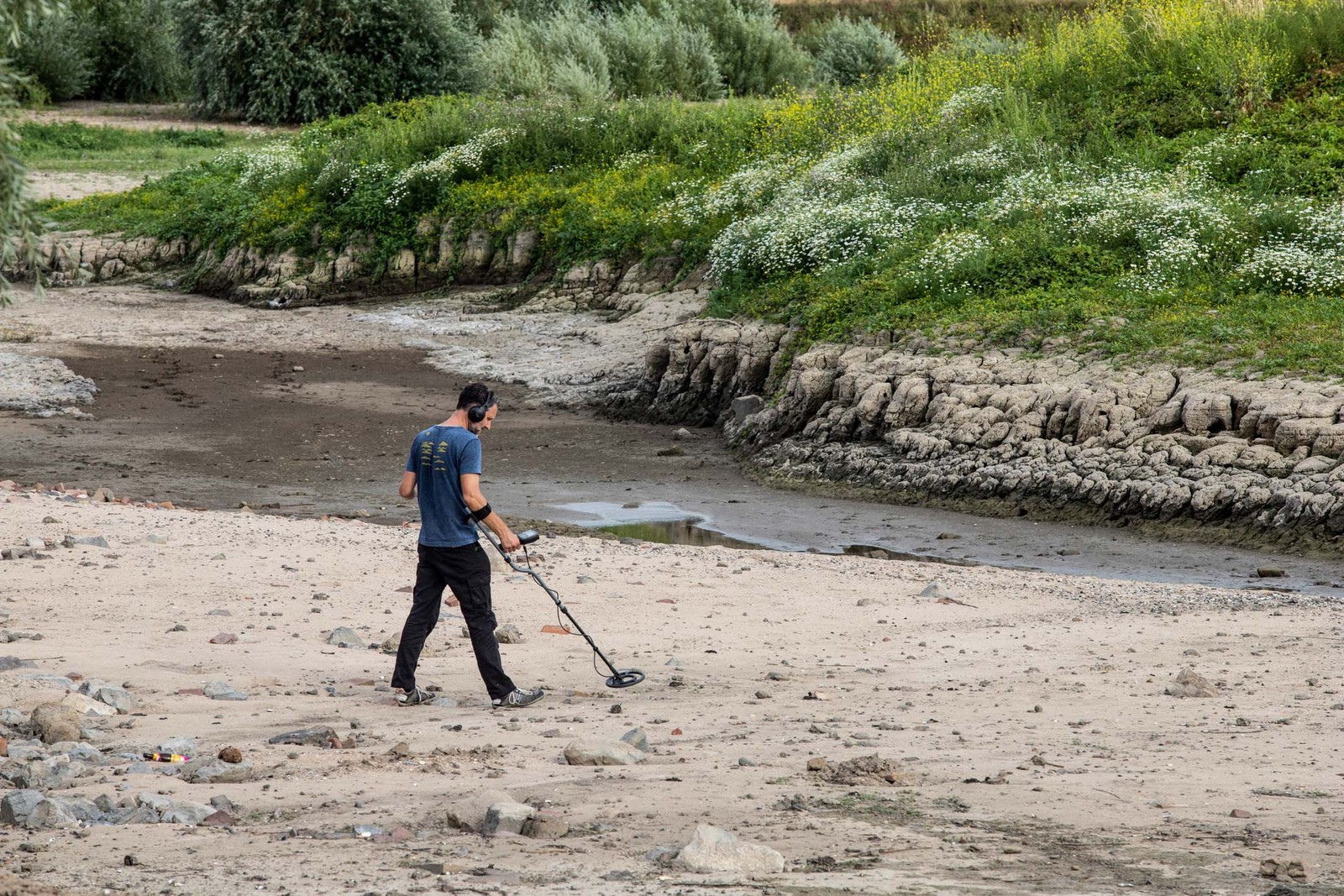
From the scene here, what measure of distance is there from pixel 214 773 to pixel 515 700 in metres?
1.71

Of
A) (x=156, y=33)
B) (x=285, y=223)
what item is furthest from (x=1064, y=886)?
(x=156, y=33)

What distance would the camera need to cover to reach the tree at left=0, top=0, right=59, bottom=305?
5.21 m

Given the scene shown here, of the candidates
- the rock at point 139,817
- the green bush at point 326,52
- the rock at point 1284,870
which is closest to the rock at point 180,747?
the rock at point 139,817

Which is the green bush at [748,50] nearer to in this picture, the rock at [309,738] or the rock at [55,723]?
the rock at [309,738]

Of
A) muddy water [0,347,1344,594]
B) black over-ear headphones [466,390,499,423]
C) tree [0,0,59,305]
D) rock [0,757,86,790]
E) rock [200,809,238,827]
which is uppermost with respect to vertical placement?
tree [0,0,59,305]

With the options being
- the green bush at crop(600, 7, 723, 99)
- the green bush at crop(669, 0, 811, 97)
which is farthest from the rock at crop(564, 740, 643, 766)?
the green bush at crop(669, 0, 811, 97)

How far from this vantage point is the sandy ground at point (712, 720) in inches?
181

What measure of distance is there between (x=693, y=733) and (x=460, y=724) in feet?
3.31

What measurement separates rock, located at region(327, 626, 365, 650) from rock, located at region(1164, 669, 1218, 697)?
4.15m

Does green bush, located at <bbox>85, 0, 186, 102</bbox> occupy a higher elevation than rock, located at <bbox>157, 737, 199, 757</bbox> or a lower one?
higher

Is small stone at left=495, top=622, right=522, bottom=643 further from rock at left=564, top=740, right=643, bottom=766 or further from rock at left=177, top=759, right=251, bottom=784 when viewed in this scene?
rock at left=177, top=759, right=251, bottom=784

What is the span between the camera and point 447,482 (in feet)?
23.1

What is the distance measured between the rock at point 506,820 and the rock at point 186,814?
0.93 meters

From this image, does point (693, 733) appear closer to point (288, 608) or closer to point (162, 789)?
point (162, 789)
